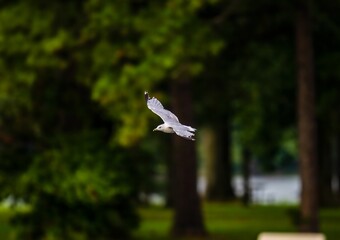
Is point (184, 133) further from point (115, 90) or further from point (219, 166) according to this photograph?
point (219, 166)

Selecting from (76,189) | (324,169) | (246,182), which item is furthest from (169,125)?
(246,182)

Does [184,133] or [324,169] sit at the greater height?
[324,169]

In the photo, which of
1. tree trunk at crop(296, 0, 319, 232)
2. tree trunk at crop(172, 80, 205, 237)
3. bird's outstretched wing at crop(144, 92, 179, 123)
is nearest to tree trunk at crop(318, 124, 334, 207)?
tree trunk at crop(172, 80, 205, 237)

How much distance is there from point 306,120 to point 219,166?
1035 inches

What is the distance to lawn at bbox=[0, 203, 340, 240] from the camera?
37531mm

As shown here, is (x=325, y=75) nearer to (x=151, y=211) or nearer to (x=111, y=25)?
(x=111, y=25)

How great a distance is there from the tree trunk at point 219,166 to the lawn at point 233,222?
2303 millimetres

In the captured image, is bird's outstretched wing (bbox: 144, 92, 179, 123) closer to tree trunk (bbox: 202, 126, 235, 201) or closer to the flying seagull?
the flying seagull

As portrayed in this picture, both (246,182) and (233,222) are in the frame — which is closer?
(233,222)

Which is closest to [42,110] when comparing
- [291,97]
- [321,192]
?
[291,97]

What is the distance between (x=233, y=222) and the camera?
44594 millimetres

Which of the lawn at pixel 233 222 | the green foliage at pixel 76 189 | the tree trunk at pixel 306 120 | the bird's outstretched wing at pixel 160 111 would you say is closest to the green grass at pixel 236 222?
the lawn at pixel 233 222

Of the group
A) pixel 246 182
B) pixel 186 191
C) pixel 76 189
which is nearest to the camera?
pixel 76 189

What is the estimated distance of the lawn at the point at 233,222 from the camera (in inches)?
1478
